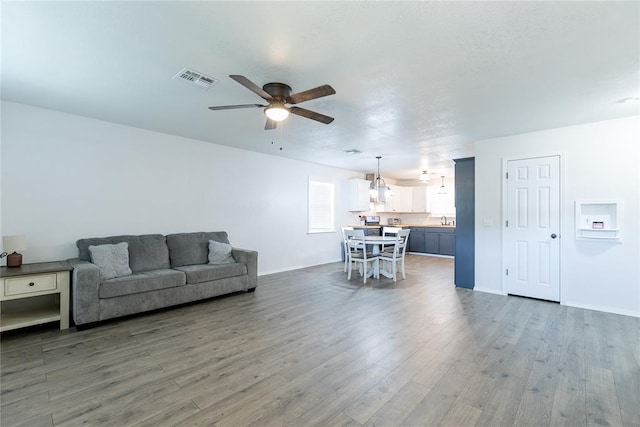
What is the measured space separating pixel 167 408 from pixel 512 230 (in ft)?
16.1

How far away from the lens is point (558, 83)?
2.79 m

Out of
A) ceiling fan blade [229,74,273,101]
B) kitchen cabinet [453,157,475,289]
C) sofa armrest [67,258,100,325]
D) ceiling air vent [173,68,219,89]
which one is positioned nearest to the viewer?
ceiling fan blade [229,74,273,101]

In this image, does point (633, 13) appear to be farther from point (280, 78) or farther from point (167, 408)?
point (167, 408)

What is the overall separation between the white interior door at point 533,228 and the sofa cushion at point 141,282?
4.94 metres

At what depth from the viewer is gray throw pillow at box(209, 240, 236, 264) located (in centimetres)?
464

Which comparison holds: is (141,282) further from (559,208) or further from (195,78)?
(559,208)

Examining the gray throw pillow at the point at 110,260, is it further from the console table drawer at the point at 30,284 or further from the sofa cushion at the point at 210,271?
the sofa cushion at the point at 210,271

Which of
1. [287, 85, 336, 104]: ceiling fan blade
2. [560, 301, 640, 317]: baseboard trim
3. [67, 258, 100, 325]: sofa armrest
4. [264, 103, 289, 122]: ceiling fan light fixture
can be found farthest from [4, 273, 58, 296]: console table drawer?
[560, 301, 640, 317]: baseboard trim

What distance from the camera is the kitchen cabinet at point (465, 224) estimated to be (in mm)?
5051

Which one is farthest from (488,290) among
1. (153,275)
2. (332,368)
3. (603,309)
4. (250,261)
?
(153,275)

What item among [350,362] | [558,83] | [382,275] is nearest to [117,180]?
[350,362]

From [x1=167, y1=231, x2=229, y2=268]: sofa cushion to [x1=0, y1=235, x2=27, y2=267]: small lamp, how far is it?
160 centimetres

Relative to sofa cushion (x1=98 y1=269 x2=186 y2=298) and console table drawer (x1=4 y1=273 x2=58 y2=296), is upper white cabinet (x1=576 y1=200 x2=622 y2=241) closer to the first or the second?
sofa cushion (x1=98 y1=269 x2=186 y2=298)

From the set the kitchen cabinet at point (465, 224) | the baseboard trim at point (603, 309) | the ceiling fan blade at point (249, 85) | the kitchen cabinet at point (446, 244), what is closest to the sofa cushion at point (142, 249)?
the ceiling fan blade at point (249, 85)
